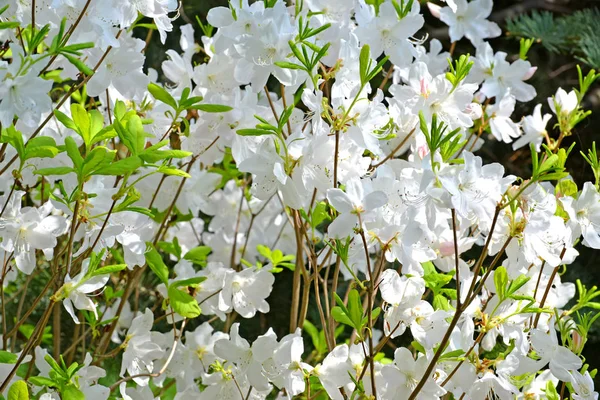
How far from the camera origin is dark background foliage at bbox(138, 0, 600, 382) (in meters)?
1.50

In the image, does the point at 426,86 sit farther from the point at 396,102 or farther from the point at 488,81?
the point at 488,81

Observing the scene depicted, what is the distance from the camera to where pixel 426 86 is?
91 cm

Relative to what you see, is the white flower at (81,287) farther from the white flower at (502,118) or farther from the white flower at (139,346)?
the white flower at (502,118)

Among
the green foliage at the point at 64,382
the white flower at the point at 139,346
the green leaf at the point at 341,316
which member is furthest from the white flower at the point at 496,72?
the green foliage at the point at 64,382

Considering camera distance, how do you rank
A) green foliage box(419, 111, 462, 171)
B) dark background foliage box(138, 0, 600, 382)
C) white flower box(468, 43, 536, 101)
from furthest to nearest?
dark background foliage box(138, 0, 600, 382)
white flower box(468, 43, 536, 101)
green foliage box(419, 111, 462, 171)

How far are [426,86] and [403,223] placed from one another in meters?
0.21

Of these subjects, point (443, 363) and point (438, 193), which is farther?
point (443, 363)

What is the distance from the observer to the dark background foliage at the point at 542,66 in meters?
1.50

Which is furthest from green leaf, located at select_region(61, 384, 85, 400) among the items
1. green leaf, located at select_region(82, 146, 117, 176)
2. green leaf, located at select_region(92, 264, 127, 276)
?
green leaf, located at select_region(82, 146, 117, 176)

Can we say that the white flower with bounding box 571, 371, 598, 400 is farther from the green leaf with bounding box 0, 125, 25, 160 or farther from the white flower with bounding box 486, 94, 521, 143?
the green leaf with bounding box 0, 125, 25, 160

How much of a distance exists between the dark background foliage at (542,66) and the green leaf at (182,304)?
56 cm

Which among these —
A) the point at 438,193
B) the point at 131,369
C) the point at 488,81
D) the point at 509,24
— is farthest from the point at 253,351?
the point at 509,24

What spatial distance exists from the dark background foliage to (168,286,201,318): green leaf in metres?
0.56

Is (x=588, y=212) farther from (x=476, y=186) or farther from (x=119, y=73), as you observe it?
(x=119, y=73)
